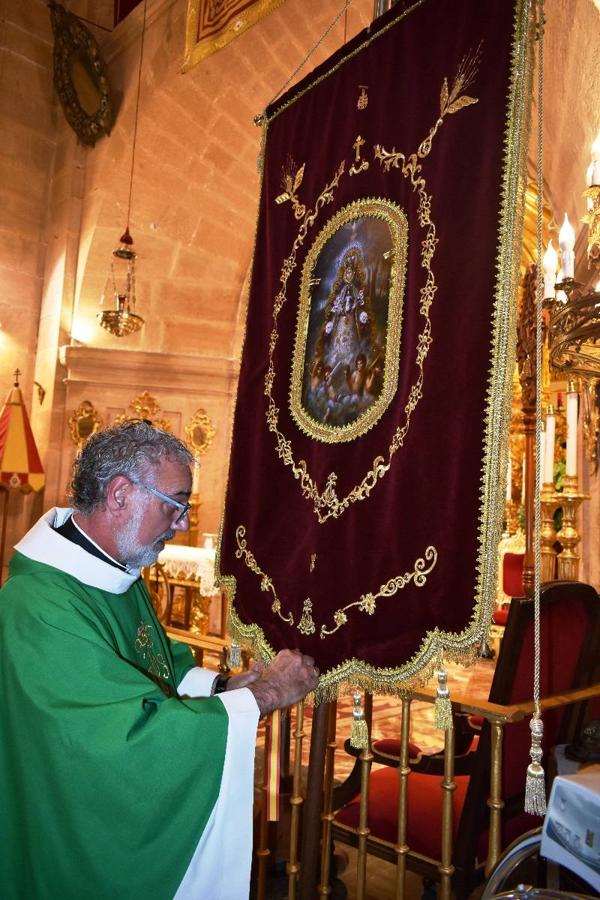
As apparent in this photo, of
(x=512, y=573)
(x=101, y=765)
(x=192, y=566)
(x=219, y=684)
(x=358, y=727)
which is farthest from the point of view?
(x=512, y=573)

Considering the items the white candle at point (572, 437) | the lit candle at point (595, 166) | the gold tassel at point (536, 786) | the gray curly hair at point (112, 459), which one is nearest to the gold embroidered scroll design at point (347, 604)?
the gold tassel at point (536, 786)

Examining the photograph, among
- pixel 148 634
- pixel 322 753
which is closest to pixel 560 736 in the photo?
pixel 322 753

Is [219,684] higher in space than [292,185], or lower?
lower

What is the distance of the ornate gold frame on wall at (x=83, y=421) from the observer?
8195 millimetres

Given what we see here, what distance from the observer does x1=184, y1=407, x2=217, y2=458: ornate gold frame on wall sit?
28.4ft

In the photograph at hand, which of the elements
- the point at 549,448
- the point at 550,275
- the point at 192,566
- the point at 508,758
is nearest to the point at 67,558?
the point at 508,758

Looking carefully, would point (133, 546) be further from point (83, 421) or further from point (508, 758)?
point (83, 421)

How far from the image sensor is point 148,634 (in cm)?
204

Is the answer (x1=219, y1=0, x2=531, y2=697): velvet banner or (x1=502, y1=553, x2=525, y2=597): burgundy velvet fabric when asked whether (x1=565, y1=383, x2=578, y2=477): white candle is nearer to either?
(x1=219, y1=0, x2=531, y2=697): velvet banner

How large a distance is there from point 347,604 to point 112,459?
760 millimetres

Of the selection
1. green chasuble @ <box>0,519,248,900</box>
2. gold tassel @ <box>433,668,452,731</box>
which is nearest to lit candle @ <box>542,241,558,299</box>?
gold tassel @ <box>433,668,452,731</box>

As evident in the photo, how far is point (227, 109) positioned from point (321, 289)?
5.76 metres

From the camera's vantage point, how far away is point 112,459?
187cm

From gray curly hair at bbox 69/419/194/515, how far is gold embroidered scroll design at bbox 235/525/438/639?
1.78 feet
